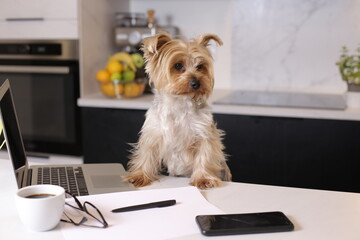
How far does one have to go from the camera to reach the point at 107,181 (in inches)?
53.9

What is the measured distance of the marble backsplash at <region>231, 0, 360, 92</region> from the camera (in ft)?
9.12

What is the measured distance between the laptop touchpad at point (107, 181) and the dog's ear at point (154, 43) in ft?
1.44

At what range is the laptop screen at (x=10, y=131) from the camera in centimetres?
110

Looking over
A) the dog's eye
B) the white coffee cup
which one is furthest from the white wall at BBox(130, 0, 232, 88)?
the white coffee cup

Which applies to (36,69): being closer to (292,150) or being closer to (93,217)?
(292,150)

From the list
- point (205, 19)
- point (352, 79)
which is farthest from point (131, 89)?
point (352, 79)

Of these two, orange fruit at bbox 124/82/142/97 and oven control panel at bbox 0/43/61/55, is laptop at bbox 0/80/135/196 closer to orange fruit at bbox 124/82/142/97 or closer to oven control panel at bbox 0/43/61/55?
orange fruit at bbox 124/82/142/97

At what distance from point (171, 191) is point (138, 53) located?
67.3 inches

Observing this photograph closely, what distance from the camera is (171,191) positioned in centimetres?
126

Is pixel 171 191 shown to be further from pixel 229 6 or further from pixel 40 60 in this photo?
pixel 229 6

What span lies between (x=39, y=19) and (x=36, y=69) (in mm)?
298

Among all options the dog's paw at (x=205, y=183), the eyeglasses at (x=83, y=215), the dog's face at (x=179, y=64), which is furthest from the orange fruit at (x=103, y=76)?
the eyeglasses at (x=83, y=215)

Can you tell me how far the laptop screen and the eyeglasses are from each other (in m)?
0.19

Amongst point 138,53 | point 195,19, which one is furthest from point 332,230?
point 195,19
